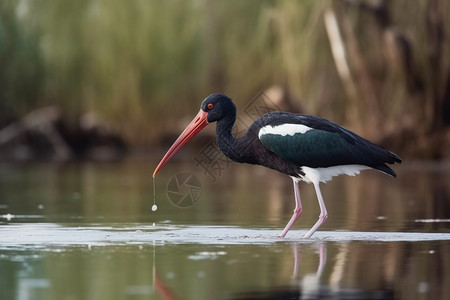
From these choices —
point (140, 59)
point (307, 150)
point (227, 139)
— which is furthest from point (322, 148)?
point (140, 59)

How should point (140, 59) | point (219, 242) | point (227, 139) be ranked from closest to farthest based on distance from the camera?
point (219, 242) → point (227, 139) → point (140, 59)

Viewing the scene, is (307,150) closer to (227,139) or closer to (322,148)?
(322,148)

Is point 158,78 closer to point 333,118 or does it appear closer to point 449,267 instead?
point 333,118

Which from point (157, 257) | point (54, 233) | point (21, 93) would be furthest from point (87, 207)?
point (21, 93)

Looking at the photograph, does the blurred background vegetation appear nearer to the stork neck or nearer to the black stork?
the stork neck

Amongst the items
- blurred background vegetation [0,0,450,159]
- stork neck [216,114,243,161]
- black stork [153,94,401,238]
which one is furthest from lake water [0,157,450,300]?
blurred background vegetation [0,0,450,159]

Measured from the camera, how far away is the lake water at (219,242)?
27.0 feet

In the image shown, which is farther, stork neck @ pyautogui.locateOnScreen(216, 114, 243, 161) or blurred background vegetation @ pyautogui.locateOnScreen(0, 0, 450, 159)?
blurred background vegetation @ pyautogui.locateOnScreen(0, 0, 450, 159)

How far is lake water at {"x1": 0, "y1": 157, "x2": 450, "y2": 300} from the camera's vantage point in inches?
324

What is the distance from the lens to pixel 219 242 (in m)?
11.3

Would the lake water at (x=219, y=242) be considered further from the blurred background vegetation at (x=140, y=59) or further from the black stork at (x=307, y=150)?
the blurred background vegetation at (x=140, y=59)

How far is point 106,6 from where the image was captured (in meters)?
32.7

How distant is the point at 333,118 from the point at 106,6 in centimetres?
811

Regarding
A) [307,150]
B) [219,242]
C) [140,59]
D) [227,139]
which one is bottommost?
[219,242]
